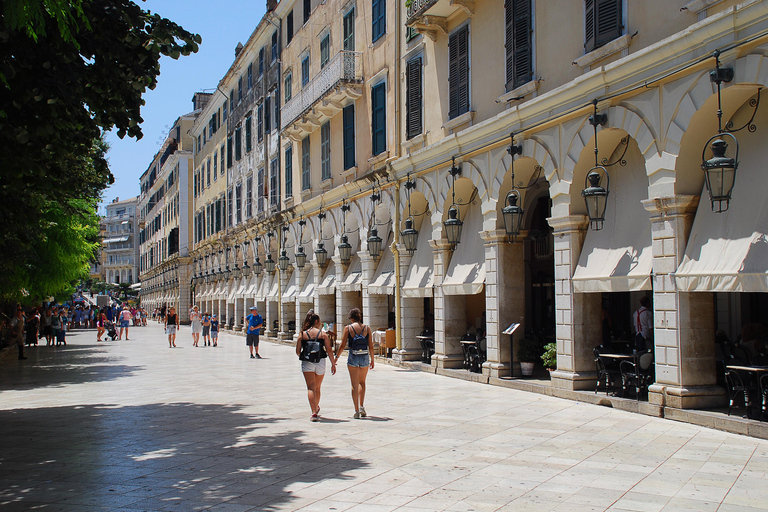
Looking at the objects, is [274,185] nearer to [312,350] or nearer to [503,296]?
[503,296]

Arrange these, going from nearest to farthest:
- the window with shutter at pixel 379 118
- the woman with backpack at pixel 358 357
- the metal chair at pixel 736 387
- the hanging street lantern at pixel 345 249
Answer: the metal chair at pixel 736 387, the woman with backpack at pixel 358 357, the window with shutter at pixel 379 118, the hanging street lantern at pixel 345 249

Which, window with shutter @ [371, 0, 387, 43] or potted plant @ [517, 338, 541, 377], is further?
→ window with shutter @ [371, 0, 387, 43]

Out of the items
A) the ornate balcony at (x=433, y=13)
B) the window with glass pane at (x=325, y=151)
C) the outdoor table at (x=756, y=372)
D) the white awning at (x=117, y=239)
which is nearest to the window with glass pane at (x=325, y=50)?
the window with glass pane at (x=325, y=151)

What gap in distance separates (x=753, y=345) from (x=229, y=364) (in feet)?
48.5

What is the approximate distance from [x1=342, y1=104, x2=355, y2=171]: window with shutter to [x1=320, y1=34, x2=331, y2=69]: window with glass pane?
2.86m

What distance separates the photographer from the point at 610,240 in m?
12.4

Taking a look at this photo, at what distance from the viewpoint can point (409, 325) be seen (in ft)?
64.3

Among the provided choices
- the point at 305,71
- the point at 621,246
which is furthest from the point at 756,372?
the point at 305,71

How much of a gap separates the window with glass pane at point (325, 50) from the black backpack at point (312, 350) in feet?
56.0

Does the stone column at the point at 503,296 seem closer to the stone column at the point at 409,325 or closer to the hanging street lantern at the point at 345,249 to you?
the stone column at the point at 409,325

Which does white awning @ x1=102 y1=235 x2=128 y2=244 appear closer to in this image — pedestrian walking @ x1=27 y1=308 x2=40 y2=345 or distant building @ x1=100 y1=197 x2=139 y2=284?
distant building @ x1=100 y1=197 x2=139 y2=284

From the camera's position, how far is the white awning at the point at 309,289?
1072 inches

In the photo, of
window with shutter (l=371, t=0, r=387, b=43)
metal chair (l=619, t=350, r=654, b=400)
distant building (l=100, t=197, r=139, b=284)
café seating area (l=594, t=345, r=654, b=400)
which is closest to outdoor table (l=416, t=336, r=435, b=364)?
café seating area (l=594, t=345, r=654, b=400)

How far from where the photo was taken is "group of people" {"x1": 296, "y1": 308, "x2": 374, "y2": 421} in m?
10.7
